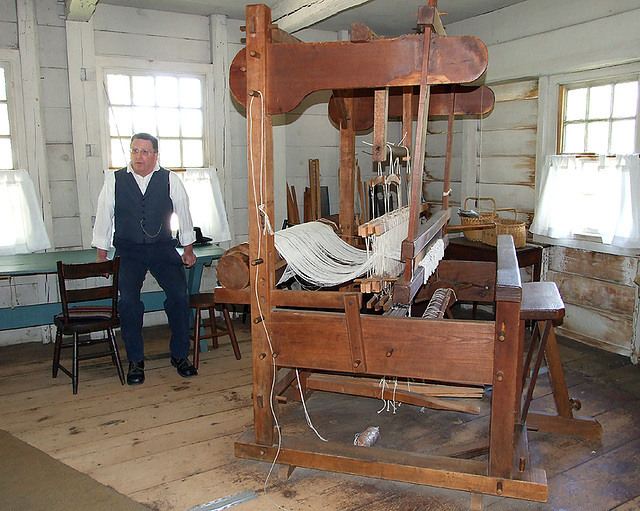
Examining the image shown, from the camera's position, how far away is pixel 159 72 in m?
4.58

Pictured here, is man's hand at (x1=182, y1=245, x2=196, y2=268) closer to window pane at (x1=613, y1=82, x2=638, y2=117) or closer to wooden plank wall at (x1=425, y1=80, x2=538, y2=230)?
wooden plank wall at (x1=425, y1=80, x2=538, y2=230)

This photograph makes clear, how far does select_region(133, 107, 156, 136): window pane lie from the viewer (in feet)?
15.0

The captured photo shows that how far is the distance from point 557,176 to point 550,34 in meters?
1.06

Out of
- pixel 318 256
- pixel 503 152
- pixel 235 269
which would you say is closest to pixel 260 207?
pixel 235 269

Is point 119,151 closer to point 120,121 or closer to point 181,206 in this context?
point 120,121

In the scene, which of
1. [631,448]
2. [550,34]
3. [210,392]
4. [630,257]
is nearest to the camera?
[631,448]

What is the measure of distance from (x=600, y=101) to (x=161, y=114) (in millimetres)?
3341

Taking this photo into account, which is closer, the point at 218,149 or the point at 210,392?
the point at 210,392

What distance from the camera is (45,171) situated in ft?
14.0

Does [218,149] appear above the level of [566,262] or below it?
above

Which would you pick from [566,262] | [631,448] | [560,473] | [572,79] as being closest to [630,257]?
[566,262]

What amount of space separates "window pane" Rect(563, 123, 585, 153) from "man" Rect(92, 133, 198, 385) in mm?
2874

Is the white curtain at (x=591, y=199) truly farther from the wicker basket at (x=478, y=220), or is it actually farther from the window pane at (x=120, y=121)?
the window pane at (x=120, y=121)

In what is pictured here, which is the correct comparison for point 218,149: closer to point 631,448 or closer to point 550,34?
point 550,34
